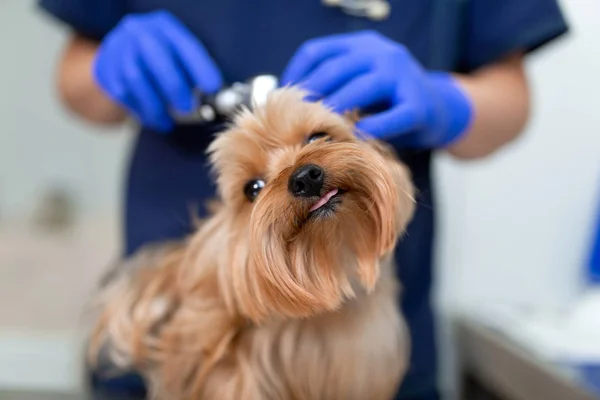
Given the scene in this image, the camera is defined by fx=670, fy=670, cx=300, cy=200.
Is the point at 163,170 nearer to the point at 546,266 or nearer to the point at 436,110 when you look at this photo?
the point at 436,110

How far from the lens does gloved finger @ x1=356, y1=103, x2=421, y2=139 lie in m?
0.54

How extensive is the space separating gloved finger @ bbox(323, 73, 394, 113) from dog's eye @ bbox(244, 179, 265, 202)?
0.08 metres

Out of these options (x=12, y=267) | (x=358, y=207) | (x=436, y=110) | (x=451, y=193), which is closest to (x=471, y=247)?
(x=451, y=193)

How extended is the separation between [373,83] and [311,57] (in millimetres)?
58

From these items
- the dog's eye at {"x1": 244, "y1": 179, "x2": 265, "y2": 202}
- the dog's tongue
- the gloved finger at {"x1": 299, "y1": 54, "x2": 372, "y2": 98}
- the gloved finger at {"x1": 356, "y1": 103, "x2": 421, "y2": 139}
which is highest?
the gloved finger at {"x1": 299, "y1": 54, "x2": 372, "y2": 98}

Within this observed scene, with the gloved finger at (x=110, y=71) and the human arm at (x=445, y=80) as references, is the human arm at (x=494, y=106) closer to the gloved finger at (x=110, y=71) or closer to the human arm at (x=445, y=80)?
the human arm at (x=445, y=80)

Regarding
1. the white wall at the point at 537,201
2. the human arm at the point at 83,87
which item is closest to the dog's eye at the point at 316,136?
the human arm at the point at 83,87

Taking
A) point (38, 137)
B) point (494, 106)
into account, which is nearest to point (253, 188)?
point (494, 106)

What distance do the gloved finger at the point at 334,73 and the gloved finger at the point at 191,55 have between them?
4.4 inches

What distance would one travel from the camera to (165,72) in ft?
2.08

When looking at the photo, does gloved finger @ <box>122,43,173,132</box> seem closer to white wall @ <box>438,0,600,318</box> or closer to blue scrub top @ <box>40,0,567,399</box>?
blue scrub top @ <box>40,0,567,399</box>

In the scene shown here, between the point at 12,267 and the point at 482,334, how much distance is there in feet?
3.29

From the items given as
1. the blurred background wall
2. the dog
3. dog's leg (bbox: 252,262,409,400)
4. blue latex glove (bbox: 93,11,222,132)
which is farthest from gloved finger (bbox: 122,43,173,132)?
the blurred background wall

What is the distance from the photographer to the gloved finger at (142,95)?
25.3 inches
